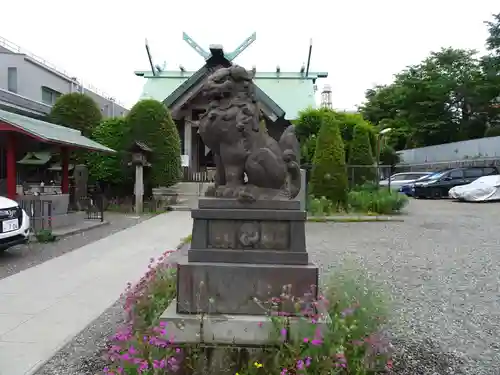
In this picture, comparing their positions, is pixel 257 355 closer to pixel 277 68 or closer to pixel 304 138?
pixel 304 138

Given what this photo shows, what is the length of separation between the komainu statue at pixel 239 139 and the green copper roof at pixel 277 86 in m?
22.4

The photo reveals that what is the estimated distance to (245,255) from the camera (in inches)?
141

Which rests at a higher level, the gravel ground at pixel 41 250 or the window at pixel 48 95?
the window at pixel 48 95

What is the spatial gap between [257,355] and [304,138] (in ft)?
61.6

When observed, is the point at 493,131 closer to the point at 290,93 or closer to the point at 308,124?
the point at 290,93

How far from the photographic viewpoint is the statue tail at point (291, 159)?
402cm

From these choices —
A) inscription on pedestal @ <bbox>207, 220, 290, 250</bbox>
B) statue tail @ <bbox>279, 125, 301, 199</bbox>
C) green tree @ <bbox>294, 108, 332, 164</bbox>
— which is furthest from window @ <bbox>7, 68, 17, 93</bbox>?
inscription on pedestal @ <bbox>207, 220, 290, 250</bbox>

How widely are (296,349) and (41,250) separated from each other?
23.4ft

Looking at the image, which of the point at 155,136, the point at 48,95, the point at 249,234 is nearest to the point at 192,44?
the point at 48,95

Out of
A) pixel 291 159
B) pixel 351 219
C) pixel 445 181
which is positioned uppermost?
pixel 291 159

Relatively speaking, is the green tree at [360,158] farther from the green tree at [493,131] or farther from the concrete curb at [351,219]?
the green tree at [493,131]

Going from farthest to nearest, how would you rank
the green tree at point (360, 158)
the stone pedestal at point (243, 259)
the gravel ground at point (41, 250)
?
the green tree at point (360, 158), the gravel ground at point (41, 250), the stone pedestal at point (243, 259)

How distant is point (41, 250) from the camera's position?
852 cm

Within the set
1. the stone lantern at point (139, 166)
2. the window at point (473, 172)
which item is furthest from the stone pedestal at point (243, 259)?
the window at point (473, 172)
